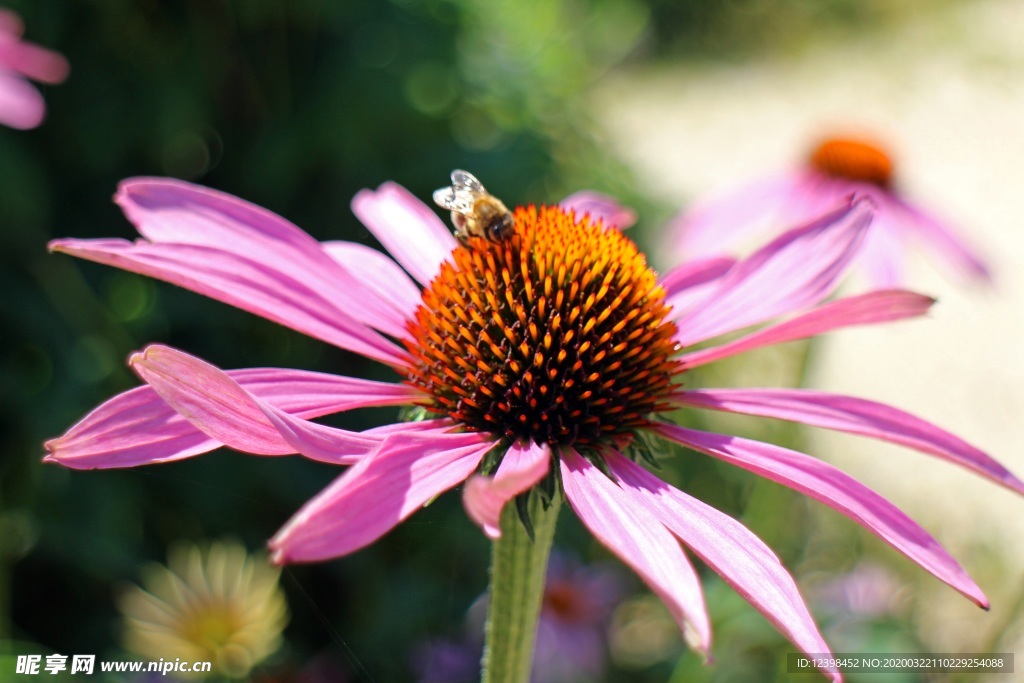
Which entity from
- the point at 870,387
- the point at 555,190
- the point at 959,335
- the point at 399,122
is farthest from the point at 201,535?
the point at 959,335

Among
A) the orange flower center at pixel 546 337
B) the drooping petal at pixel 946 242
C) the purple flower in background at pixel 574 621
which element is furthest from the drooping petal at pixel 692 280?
the drooping petal at pixel 946 242

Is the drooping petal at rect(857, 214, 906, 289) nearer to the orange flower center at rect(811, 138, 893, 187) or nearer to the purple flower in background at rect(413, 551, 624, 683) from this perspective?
the orange flower center at rect(811, 138, 893, 187)

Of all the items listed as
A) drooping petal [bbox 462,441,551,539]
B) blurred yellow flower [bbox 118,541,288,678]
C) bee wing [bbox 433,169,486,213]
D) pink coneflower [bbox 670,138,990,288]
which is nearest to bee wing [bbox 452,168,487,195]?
bee wing [bbox 433,169,486,213]

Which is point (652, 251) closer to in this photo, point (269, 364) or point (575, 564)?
point (575, 564)

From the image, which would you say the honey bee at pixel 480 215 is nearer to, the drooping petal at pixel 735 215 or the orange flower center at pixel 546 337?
the orange flower center at pixel 546 337

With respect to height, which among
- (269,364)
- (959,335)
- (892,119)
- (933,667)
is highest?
(892,119)

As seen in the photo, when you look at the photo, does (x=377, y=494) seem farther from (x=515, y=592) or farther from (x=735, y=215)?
(x=735, y=215)

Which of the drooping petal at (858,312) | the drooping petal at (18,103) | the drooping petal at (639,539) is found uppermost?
the drooping petal at (18,103)
